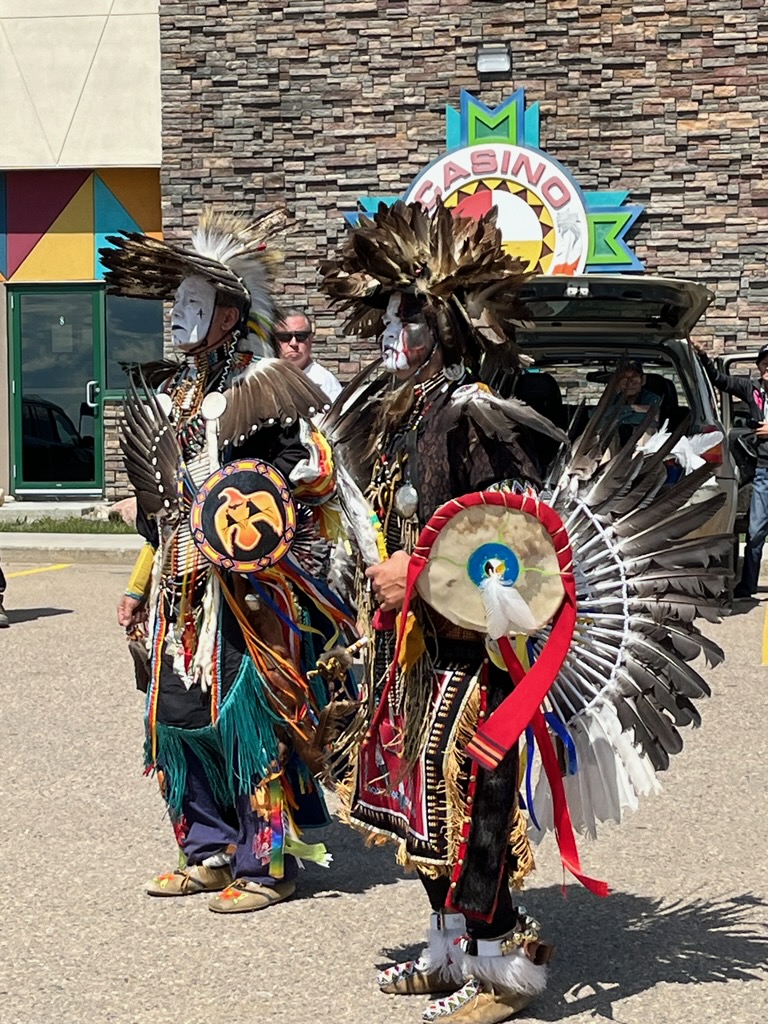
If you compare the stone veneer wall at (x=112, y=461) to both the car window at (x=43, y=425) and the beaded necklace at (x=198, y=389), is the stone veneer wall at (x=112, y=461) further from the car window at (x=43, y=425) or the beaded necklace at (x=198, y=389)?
the beaded necklace at (x=198, y=389)

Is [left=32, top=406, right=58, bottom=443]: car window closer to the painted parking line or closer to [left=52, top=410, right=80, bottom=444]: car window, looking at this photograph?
[left=52, top=410, right=80, bottom=444]: car window

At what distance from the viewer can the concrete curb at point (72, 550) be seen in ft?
48.0

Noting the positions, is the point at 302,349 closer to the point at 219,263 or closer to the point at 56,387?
the point at 219,263

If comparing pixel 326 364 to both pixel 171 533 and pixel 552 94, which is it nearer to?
pixel 552 94

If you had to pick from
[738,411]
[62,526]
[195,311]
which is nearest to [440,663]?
[195,311]

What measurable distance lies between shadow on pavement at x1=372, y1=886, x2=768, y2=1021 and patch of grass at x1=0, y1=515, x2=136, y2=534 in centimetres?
1189

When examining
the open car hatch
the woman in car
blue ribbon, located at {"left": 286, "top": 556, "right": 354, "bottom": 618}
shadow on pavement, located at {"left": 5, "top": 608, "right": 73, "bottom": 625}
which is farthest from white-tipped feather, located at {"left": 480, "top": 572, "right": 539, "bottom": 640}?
shadow on pavement, located at {"left": 5, "top": 608, "right": 73, "bottom": 625}

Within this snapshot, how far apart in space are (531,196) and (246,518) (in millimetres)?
12400

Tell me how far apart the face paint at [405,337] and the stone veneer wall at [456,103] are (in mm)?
12801

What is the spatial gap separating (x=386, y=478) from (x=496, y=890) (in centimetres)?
104

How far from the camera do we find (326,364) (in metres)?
17.1

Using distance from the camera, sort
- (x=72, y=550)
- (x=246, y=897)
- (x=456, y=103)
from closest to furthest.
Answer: (x=246, y=897) < (x=72, y=550) < (x=456, y=103)

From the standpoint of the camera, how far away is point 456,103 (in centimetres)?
1683

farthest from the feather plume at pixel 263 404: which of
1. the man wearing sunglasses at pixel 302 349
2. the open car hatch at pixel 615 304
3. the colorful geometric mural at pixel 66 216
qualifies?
the colorful geometric mural at pixel 66 216
